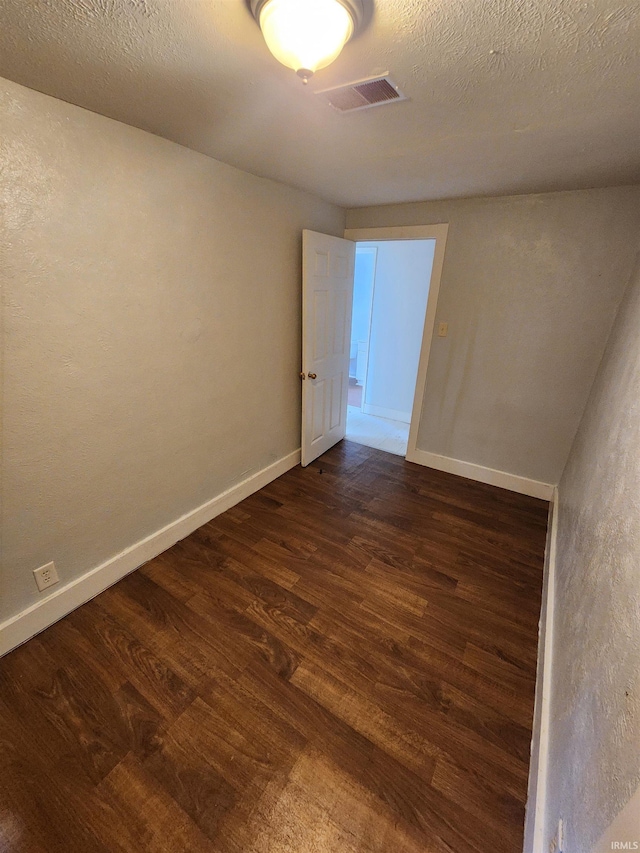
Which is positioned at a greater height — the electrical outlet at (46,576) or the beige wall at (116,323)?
the beige wall at (116,323)

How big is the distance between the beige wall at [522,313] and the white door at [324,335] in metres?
0.54

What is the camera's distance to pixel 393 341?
426 cm

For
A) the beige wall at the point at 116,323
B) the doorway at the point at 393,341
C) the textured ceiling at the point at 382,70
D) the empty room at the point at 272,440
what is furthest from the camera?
the doorway at the point at 393,341

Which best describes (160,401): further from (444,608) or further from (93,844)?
(444,608)

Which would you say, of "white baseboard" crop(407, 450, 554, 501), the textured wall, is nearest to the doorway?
"white baseboard" crop(407, 450, 554, 501)

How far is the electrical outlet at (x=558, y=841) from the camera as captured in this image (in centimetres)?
85

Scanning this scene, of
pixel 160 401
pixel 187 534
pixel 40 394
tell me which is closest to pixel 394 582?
pixel 187 534

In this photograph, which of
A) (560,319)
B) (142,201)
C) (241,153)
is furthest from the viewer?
(560,319)

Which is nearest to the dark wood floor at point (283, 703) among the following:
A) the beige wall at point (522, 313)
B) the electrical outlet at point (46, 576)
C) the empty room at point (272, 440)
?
the empty room at point (272, 440)

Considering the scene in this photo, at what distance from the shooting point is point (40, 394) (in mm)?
1450

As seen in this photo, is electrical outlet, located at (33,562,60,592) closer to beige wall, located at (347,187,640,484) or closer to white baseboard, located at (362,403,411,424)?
beige wall, located at (347,187,640,484)

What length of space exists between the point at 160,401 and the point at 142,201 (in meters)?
0.97

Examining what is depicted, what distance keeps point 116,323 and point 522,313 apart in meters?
2.67

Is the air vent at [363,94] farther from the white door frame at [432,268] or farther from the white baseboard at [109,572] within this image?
the white baseboard at [109,572]
